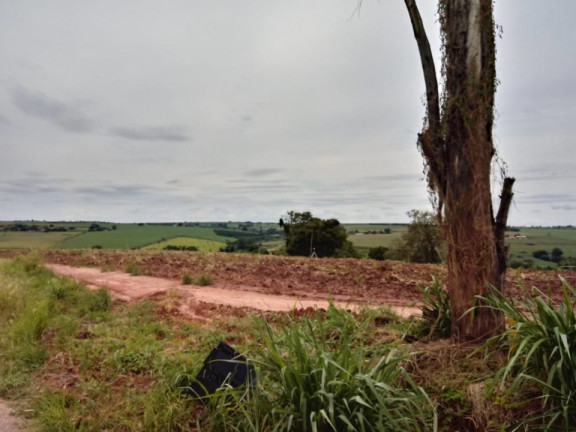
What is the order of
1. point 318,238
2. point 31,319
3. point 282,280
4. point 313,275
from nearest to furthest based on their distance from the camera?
point 31,319
point 282,280
point 313,275
point 318,238

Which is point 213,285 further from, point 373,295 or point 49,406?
point 49,406

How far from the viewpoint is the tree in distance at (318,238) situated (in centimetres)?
3019

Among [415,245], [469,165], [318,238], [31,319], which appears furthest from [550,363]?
[318,238]

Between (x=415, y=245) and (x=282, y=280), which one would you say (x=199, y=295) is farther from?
→ (x=415, y=245)

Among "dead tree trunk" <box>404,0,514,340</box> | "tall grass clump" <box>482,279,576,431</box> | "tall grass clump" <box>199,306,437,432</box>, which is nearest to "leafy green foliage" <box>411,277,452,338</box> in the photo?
"dead tree trunk" <box>404,0,514,340</box>

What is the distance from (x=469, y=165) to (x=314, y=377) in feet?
8.42

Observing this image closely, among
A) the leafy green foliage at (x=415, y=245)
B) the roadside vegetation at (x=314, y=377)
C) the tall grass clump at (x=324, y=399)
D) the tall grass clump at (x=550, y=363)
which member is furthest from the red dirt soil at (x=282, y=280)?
the leafy green foliage at (x=415, y=245)

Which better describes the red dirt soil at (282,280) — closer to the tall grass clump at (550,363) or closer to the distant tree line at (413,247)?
the tall grass clump at (550,363)

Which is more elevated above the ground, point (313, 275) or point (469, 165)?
point (469, 165)

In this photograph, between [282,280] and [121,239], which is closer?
[282,280]

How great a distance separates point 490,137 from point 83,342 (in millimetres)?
5661

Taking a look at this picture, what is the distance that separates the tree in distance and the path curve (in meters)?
17.8

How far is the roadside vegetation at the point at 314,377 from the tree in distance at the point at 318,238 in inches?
953

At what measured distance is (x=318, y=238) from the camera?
99.1ft
